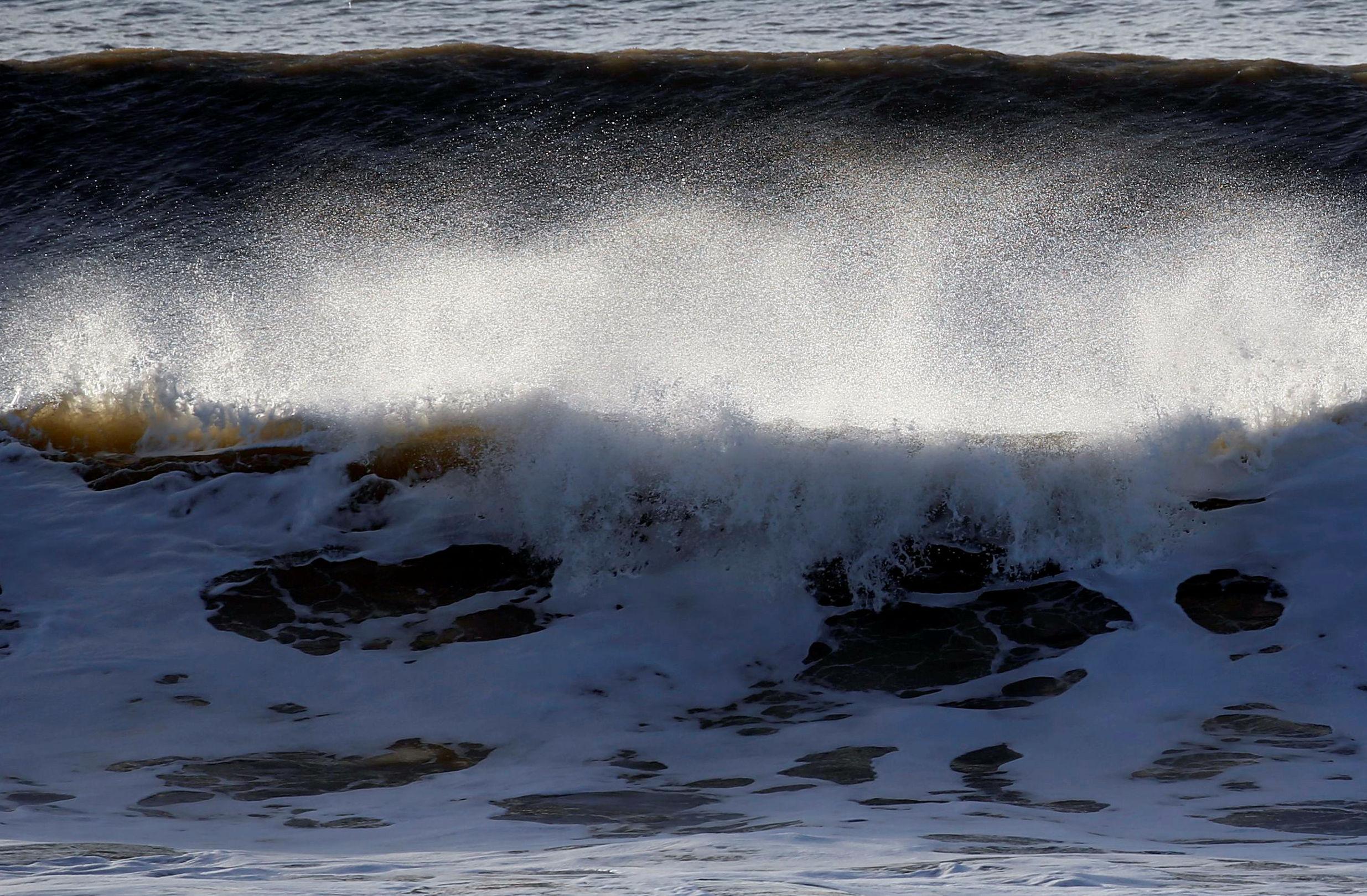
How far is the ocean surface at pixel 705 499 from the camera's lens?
4.27 metres

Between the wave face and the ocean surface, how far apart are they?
4 cm

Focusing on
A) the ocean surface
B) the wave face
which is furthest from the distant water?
the ocean surface

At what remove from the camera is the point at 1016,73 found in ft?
42.5

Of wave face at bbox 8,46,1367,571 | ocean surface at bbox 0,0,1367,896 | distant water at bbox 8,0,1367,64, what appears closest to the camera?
ocean surface at bbox 0,0,1367,896

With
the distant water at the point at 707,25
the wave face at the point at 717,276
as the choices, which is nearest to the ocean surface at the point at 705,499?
the wave face at the point at 717,276

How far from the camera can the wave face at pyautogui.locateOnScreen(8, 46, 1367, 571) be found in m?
6.52

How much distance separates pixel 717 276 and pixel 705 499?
3.44 metres

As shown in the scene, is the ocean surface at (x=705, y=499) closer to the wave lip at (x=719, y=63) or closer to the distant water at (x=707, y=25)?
the wave lip at (x=719, y=63)

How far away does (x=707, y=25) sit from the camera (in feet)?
49.3

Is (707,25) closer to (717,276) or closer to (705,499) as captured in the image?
(717,276)

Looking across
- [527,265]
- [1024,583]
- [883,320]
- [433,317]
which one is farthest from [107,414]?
[1024,583]

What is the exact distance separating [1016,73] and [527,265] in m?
6.40

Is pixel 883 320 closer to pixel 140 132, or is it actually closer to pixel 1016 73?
pixel 1016 73

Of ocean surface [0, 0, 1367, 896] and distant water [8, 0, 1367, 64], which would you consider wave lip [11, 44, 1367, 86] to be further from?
distant water [8, 0, 1367, 64]
